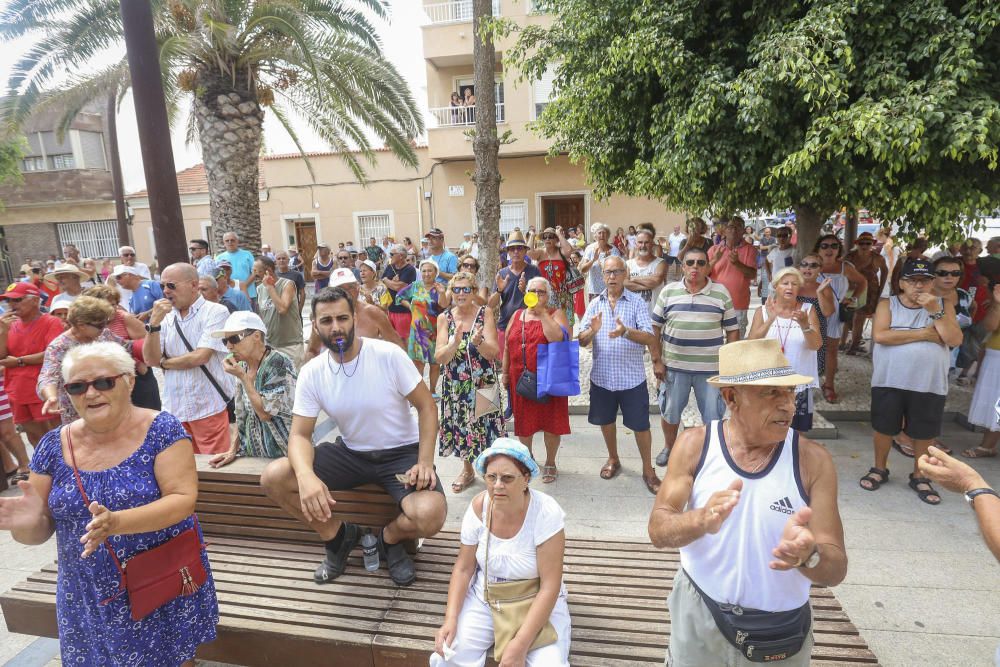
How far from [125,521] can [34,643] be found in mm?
2093

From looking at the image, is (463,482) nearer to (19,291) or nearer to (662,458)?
(662,458)

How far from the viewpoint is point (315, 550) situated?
3.22 m

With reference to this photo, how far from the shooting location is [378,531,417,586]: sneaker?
2.88 metres

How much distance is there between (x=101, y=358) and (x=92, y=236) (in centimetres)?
2998

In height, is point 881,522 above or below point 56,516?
below

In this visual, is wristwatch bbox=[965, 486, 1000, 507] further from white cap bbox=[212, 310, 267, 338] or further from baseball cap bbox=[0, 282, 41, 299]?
baseball cap bbox=[0, 282, 41, 299]

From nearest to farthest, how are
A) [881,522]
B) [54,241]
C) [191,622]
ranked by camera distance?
[191,622] → [881,522] → [54,241]

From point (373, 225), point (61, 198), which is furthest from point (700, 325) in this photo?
point (61, 198)

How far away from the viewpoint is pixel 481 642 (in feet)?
7.79

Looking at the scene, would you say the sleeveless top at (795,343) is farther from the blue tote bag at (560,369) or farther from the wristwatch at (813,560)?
the wristwatch at (813,560)

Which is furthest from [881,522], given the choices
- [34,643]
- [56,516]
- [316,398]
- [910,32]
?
[34,643]

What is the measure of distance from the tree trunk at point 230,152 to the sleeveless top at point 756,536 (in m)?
10.1

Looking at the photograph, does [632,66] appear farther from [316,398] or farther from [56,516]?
[56,516]

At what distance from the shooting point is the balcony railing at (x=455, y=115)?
18141 millimetres
